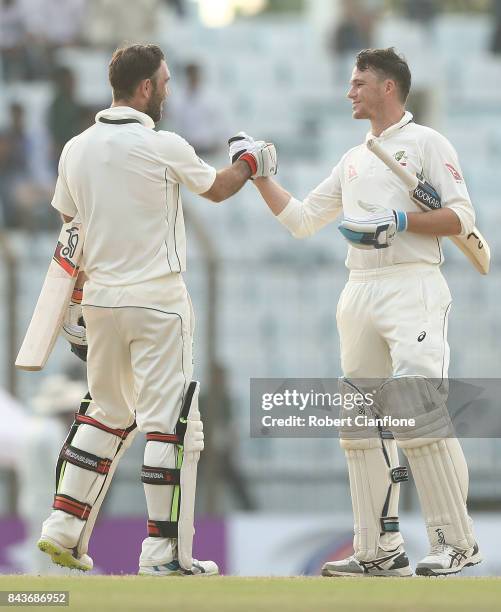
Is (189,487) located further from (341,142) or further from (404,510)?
(341,142)

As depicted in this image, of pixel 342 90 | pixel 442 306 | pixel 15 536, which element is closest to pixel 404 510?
pixel 15 536

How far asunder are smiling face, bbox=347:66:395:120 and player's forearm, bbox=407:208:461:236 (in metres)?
0.50

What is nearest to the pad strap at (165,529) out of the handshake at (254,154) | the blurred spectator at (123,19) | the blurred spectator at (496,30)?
the handshake at (254,154)

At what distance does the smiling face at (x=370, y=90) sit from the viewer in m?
6.39

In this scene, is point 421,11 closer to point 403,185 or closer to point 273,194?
point 273,194

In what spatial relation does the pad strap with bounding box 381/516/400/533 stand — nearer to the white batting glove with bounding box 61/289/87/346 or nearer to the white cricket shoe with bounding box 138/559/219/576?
the white cricket shoe with bounding box 138/559/219/576

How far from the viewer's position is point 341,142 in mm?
18125

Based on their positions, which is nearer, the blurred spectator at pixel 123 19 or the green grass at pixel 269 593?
the green grass at pixel 269 593

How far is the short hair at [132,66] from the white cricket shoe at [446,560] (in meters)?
2.12

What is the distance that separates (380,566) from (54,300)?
1.66 metres

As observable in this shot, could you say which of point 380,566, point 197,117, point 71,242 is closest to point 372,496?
point 380,566

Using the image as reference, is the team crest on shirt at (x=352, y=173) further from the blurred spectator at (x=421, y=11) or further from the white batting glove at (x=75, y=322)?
the blurred spectator at (x=421, y=11)

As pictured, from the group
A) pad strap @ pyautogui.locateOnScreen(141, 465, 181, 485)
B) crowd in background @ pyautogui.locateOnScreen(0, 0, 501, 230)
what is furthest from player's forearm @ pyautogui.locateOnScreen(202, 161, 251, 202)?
crowd in background @ pyautogui.locateOnScreen(0, 0, 501, 230)

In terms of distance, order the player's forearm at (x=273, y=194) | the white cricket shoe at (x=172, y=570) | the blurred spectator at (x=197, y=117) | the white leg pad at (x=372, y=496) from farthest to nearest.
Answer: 1. the blurred spectator at (x=197, y=117)
2. the player's forearm at (x=273, y=194)
3. the white leg pad at (x=372, y=496)
4. the white cricket shoe at (x=172, y=570)
